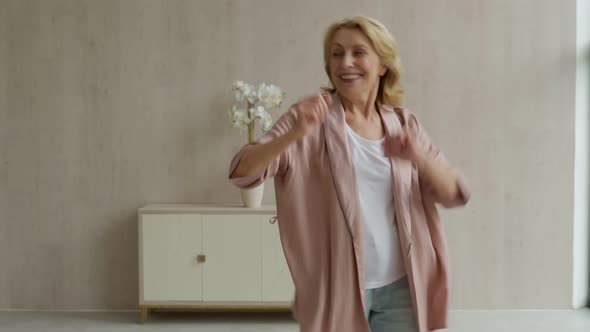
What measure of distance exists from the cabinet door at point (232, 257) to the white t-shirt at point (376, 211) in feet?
7.78

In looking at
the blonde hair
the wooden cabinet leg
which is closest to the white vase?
the wooden cabinet leg

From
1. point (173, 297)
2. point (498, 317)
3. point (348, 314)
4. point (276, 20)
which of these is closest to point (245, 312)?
point (173, 297)

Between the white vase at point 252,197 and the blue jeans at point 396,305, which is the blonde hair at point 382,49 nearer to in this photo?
the blue jeans at point 396,305

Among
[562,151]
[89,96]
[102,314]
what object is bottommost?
[102,314]

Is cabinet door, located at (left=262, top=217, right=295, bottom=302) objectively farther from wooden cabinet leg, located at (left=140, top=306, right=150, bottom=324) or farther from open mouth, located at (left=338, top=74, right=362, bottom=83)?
open mouth, located at (left=338, top=74, right=362, bottom=83)

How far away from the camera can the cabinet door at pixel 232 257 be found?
3973 millimetres

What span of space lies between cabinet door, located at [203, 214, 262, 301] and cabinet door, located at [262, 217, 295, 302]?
0.10 feet

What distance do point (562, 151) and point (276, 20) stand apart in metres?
2.00

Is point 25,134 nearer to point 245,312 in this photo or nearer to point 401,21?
point 245,312

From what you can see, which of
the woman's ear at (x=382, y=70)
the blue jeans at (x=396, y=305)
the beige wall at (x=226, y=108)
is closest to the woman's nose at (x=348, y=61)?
the woman's ear at (x=382, y=70)

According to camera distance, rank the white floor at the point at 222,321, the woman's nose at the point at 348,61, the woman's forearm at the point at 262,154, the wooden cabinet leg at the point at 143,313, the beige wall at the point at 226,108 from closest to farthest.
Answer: the woman's forearm at the point at 262,154
the woman's nose at the point at 348,61
the white floor at the point at 222,321
the wooden cabinet leg at the point at 143,313
the beige wall at the point at 226,108

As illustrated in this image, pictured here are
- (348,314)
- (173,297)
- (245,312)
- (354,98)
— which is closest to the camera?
(348,314)

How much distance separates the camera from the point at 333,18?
168 inches

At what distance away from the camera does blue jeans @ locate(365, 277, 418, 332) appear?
5.42ft
